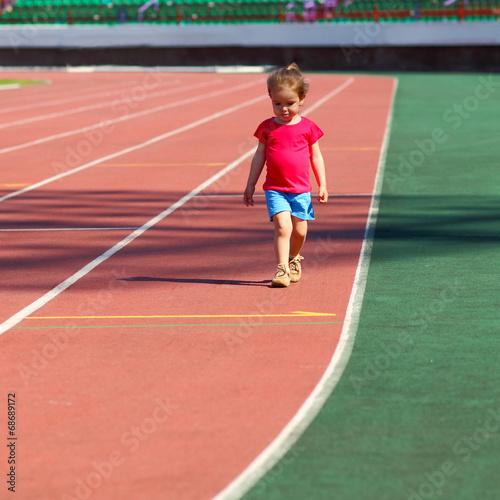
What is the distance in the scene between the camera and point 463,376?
5.79 metres

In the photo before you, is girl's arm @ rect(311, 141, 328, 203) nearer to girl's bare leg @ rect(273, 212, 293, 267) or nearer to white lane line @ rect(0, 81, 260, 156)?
girl's bare leg @ rect(273, 212, 293, 267)

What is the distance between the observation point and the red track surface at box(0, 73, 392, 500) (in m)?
4.78

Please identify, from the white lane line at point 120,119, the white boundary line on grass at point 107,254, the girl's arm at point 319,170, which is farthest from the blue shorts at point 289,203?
the white lane line at point 120,119

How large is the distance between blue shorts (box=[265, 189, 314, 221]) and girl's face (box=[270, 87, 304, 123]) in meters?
0.54

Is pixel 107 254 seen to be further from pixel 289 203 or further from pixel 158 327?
pixel 158 327

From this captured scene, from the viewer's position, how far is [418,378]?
5.77 m

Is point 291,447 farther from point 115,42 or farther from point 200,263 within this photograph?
point 115,42

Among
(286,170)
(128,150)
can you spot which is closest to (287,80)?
(286,170)

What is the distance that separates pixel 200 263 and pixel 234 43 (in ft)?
150

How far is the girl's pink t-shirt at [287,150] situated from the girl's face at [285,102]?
10cm

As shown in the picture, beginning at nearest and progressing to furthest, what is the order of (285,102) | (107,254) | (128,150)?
1. (285,102)
2. (107,254)
3. (128,150)

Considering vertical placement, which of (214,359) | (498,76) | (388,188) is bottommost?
(498,76)

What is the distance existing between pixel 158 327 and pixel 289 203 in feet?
5.30

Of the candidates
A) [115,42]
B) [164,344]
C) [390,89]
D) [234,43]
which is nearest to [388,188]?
[164,344]
